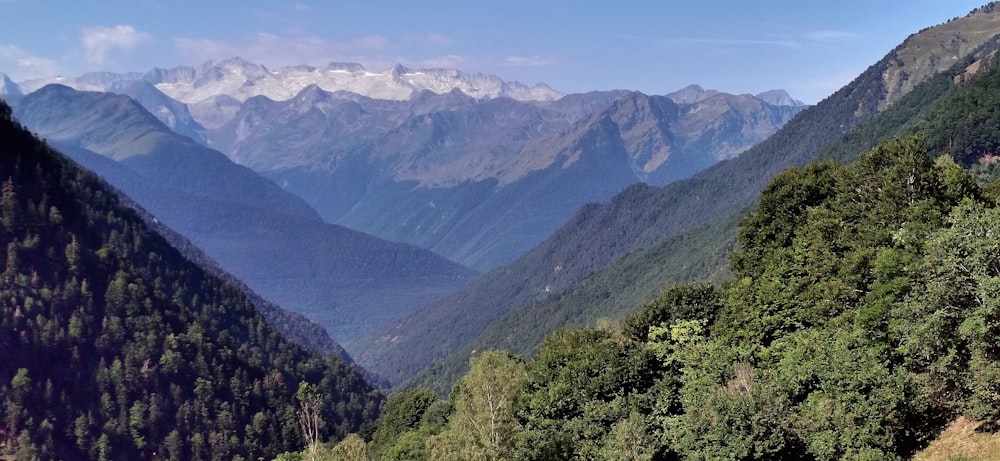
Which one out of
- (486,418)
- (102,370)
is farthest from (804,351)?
(102,370)

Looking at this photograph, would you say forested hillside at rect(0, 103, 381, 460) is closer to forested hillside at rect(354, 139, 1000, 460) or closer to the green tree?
forested hillside at rect(354, 139, 1000, 460)

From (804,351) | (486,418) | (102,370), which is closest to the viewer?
(804,351)

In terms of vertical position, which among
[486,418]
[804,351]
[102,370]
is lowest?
[804,351]

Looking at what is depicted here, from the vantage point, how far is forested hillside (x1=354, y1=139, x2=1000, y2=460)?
175 feet

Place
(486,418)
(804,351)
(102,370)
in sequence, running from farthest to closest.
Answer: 1. (102,370)
2. (486,418)
3. (804,351)

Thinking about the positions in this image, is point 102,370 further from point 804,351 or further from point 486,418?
point 804,351

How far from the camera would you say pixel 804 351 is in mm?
61938

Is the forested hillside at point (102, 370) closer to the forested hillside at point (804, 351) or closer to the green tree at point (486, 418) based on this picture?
the forested hillside at point (804, 351)

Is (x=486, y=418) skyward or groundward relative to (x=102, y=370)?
groundward

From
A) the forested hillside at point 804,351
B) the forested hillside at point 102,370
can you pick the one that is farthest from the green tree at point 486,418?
the forested hillside at point 102,370

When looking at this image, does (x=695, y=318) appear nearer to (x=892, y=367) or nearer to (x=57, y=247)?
(x=892, y=367)

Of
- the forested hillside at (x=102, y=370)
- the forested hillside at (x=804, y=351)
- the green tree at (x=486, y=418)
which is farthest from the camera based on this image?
the forested hillside at (x=102, y=370)

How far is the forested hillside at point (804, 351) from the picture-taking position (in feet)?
175

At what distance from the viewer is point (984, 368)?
49.6 m
